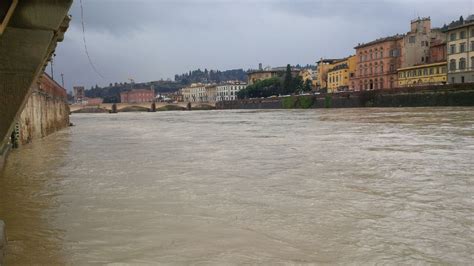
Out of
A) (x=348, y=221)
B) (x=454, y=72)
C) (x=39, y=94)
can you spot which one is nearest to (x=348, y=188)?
(x=348, y=221)

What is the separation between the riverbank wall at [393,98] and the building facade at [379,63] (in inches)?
713

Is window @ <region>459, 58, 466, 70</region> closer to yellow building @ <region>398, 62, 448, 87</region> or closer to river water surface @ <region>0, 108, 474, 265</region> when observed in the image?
yellow building @ <region>398, 62, 448, 87</region>

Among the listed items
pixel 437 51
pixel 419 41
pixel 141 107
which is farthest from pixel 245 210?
pixel 141 107

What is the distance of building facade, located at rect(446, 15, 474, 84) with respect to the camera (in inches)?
2672

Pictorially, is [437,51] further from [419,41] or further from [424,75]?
[424,75]

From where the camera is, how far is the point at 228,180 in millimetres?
11578

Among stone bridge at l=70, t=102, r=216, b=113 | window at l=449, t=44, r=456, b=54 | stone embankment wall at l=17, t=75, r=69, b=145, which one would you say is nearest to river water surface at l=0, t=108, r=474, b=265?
stone embankment wall at l=17, t=75, r=69, b=145

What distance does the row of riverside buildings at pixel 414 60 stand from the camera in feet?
230

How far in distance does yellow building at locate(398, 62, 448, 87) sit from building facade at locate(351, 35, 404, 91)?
5.62m

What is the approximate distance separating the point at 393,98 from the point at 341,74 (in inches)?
2049

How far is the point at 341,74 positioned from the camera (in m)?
120

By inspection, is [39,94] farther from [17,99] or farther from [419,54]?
[419,54]

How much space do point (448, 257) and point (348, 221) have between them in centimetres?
191

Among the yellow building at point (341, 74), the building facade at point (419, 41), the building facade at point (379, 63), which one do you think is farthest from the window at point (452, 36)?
the yellow building at point (341, 74)
